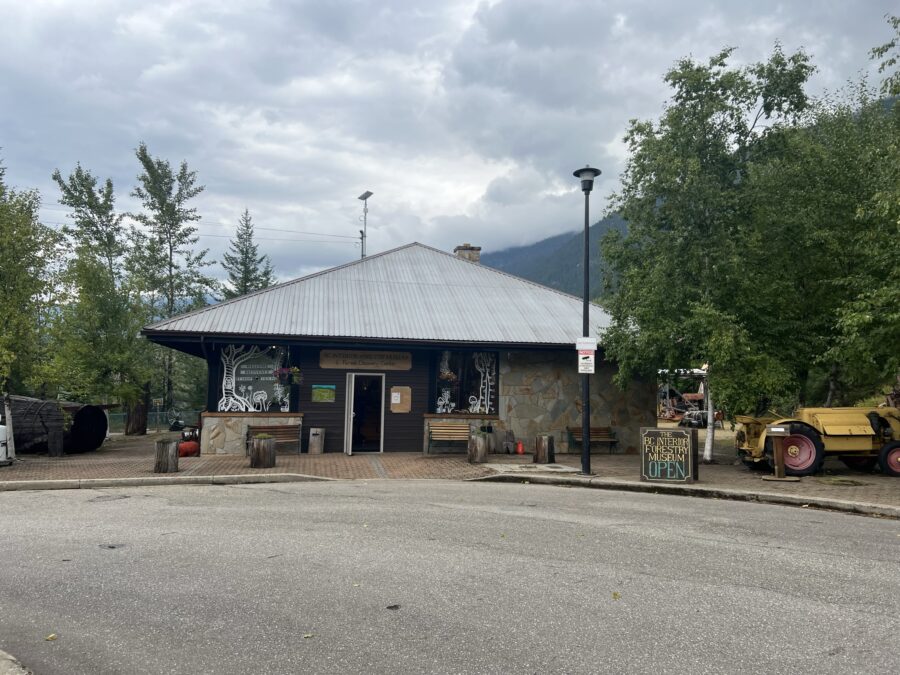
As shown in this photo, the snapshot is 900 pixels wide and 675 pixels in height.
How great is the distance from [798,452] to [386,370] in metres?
10.4

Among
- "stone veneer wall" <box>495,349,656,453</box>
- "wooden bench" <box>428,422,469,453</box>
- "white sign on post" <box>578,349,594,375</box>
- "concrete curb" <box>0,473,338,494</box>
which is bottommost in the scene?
"concrete curb" <box>0,473,338,494</box>

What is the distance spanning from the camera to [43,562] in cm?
612

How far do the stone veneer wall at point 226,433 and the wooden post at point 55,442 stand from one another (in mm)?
4688

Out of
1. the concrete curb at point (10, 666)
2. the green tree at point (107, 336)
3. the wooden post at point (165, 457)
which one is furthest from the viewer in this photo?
the green tree at point (107, 336)

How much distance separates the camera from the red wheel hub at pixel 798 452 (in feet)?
43.4

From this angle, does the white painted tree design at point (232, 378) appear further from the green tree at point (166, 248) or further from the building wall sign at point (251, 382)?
the green tree at point (166, 248)

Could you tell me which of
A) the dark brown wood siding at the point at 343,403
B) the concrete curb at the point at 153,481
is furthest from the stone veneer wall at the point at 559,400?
the concrete curb at the point at 153,481

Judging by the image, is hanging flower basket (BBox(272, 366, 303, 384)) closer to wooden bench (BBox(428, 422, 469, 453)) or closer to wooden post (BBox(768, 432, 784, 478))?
wooden bench (BBox(428, 422, 469, 453))

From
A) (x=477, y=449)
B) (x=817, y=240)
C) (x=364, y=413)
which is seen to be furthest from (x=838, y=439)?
(x=364, y=413)

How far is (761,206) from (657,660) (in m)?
14.5

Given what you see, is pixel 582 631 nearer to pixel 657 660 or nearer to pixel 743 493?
pixel 657 660

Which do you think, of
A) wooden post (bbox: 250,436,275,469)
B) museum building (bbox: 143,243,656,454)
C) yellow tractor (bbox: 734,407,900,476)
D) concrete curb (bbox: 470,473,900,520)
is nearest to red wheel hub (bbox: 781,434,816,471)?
yellow tractor (bbox: 734,407,900,476)

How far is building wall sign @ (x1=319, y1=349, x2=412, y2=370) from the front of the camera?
17.7 meters

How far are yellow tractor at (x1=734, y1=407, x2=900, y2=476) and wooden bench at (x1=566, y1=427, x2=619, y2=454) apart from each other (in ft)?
16.7
